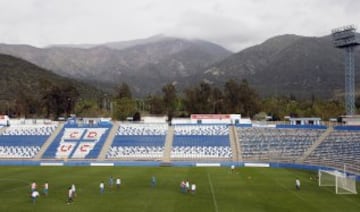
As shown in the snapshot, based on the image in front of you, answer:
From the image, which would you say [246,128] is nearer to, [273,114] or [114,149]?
[114,149]

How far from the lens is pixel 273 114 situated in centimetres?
13350

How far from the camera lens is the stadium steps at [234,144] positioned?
7159 centimetres

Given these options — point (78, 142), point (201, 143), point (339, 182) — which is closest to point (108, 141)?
point (78, 142)

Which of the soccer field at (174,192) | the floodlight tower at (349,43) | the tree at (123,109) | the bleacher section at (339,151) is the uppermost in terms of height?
the floodlight tower at (349,43)

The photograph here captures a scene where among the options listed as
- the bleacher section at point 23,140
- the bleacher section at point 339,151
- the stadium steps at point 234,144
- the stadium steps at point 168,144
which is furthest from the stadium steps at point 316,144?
the bleacher section at point 23,140

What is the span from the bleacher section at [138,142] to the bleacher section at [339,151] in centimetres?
2523

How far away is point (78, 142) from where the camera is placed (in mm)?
79125

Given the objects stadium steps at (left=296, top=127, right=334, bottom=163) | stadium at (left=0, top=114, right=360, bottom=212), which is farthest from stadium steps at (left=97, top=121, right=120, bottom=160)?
stadium steps at (left=296, top=127, right=334, bottom=163)

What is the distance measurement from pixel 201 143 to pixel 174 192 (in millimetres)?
36936

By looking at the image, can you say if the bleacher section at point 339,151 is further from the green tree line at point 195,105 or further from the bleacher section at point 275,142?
the green tree line at point 195,105

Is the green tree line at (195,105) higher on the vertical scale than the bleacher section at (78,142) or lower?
higher

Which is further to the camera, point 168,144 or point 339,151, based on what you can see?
point 168,144

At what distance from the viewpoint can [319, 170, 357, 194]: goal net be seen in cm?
4118

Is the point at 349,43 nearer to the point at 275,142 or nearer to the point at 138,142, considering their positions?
the point at 275,142
